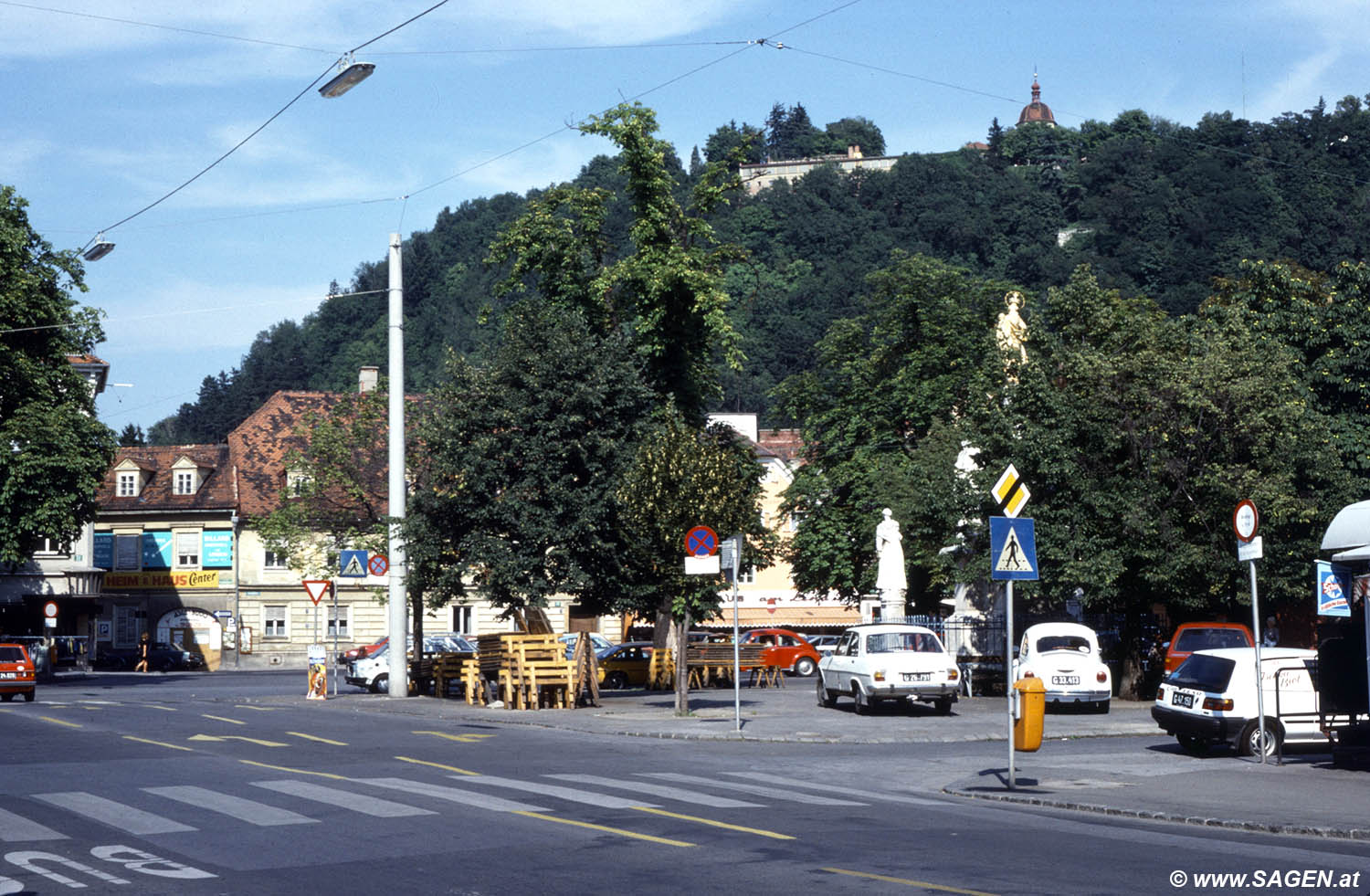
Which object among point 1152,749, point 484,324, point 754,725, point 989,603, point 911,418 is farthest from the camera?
point 911,418

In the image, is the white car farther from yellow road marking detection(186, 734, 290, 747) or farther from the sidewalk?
yellow road marking detection(186, 734, 290, 747)

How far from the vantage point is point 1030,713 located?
1667 centimetres

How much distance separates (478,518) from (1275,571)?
17256 millimetres

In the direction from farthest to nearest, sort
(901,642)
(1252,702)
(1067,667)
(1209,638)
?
1. (1209,638)
2. (1067,667)
3. (901,642)
4. (1252,702)

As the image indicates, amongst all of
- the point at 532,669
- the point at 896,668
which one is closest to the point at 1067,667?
the point at 896,668

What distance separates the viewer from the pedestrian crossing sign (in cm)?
1683

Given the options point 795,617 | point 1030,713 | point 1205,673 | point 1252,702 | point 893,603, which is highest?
point 893,603

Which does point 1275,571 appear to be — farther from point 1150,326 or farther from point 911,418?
point 911,418

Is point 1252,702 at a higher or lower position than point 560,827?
higher

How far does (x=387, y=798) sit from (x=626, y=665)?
29637 mm

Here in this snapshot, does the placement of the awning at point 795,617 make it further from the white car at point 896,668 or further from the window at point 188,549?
the white car at point 896,668


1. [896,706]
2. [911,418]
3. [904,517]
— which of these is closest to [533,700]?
[896,706]

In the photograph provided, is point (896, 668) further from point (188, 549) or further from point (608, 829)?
point (188, 549)

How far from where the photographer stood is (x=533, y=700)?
98.8 feet
